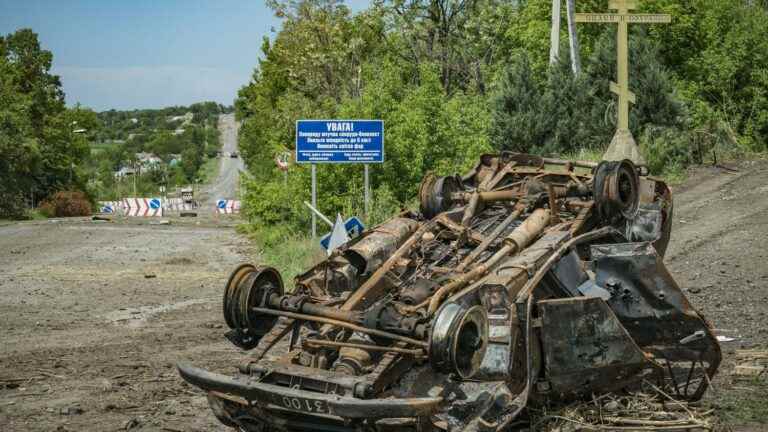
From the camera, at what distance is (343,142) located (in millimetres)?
17906

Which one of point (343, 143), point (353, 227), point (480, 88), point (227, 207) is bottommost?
point (227, 207)

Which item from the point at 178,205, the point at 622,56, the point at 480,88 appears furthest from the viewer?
the point at 178,205

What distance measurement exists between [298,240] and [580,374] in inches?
539

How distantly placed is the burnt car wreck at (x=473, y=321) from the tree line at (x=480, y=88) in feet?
31.4

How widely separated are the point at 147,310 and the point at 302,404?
28.6ft

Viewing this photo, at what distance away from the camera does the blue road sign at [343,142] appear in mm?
17891

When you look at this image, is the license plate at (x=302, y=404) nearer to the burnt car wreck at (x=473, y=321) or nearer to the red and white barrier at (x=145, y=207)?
the burnt car wreck at (x=473, y=321)

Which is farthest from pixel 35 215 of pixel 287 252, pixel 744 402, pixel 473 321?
pixel 473 321

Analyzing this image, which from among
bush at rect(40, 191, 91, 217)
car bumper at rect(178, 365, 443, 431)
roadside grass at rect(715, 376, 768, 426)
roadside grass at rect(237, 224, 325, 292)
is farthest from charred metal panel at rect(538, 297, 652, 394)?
bush at rect(40, 191, 91, 217)

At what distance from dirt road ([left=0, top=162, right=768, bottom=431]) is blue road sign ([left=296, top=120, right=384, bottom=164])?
10.1ft

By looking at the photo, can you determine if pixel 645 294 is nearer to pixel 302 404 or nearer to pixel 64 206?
pixel 302 404

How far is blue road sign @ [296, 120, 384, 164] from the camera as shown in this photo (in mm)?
17891

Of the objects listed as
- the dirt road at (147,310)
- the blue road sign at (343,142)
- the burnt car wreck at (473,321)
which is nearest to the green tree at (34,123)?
the dirt road at (147,310)

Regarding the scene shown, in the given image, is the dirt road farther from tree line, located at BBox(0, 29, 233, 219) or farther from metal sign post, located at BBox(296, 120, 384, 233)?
tree line, located at BBox(0, 29, 233, 219)
